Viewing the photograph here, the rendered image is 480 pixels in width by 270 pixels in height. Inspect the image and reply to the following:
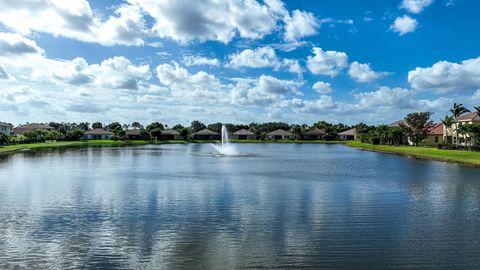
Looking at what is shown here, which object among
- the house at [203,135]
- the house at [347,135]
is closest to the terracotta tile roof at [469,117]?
the house at [347,135]

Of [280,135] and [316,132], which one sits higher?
[316,132]

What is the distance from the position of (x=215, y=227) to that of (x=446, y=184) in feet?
75.4

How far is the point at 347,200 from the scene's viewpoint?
25.3 metres

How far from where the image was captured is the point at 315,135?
171625 millimetres

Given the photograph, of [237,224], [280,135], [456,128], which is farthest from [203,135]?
[237,224]

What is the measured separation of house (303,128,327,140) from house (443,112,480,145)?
71.1 m

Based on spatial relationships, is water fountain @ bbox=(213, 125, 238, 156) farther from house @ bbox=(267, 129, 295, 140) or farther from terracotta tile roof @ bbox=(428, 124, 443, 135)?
house @ bbox=(267, 129, 295, 140)

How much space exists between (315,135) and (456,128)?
294ft

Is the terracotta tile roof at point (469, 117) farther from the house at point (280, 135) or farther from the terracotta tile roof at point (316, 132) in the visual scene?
the house at point (280, 135)

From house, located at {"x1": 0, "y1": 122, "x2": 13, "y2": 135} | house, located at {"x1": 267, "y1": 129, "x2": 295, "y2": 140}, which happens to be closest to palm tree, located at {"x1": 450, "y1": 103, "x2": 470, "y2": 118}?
house, located at {"x1": 267, "y1": 129, "x2": 295, "y2": 140}

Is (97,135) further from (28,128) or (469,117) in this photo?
(469,117)

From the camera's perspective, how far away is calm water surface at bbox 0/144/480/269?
1388 cm

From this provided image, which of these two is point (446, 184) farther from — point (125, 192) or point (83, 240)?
point (83, 240)

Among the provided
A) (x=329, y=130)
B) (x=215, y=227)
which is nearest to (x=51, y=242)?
(x=215, y=227)
